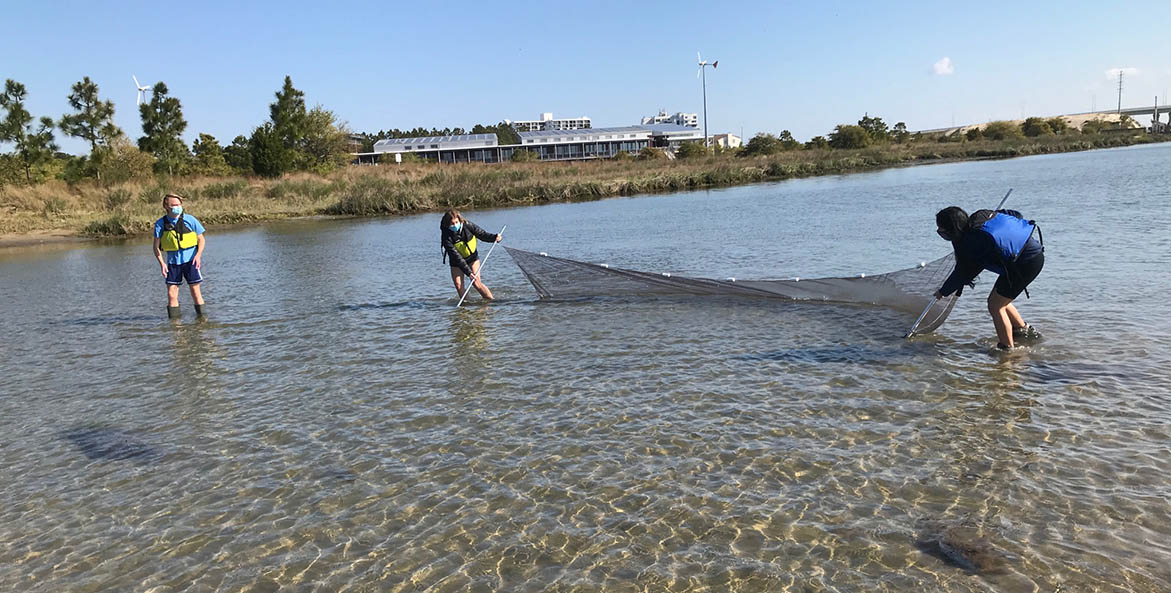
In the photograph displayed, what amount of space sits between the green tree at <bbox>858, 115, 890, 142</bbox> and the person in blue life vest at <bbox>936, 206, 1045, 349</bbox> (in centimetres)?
8485

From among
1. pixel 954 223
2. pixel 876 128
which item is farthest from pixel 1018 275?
pixel 876 128

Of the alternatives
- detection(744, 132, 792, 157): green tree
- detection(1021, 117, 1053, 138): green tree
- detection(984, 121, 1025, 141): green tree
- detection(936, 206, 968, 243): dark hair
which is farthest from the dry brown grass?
detection(1021, 117, 1053, 138): green tree

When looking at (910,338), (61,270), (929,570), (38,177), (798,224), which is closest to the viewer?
(929,570)

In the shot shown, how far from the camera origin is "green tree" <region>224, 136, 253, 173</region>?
54125mm

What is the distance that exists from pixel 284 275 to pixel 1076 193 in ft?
81.3

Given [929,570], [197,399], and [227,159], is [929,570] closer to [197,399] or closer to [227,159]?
[197,399]

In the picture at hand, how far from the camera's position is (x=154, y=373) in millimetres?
9109

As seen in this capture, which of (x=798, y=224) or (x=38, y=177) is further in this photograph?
(x=38, y=177)

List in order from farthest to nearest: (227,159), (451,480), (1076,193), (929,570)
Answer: (227,159), (1076,193), (451,480), (929,570)

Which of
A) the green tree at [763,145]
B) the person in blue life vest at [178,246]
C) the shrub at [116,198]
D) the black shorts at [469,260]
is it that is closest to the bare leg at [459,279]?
the black shorts at [469,260]

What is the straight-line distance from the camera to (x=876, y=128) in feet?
311

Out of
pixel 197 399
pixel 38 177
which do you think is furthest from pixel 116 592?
pixel 38 177

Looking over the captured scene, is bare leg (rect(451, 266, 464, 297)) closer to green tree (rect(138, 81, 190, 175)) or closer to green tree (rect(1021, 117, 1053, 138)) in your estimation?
green tree (rect(138, 81, 190, 175))

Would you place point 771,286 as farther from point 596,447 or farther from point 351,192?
point 351,192
